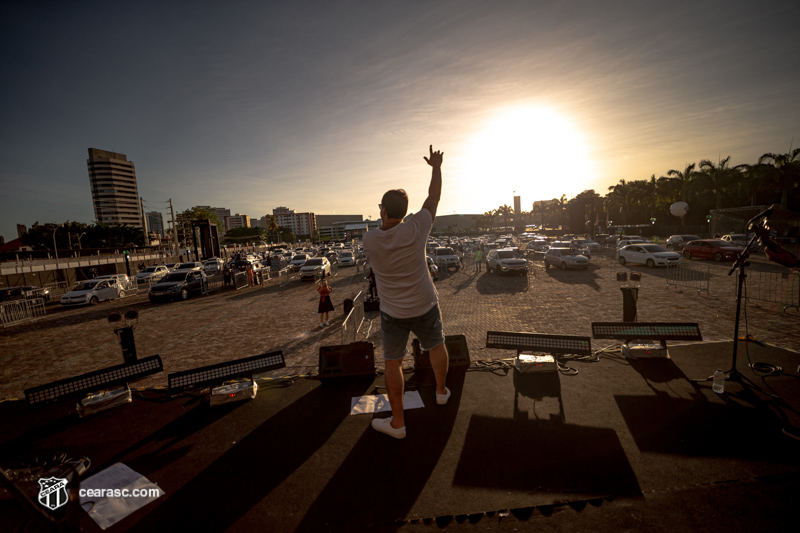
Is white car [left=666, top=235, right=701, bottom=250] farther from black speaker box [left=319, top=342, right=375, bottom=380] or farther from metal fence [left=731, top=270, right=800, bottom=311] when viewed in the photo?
black speaker box [left=319, top=342, right=375, bottom=380]

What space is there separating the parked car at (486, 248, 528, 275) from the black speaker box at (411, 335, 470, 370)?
55.3 feet

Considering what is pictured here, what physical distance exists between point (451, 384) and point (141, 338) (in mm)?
11811

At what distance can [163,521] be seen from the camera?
2.92 m

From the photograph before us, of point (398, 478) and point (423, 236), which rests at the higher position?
point (423, 236)

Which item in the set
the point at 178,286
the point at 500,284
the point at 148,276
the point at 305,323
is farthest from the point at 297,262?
the point at 305,323

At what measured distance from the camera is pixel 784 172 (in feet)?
144

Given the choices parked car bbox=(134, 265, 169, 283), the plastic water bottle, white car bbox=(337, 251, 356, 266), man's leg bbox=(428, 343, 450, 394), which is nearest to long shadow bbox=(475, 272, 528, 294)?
the plastic water bottle

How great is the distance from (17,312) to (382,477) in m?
22.4

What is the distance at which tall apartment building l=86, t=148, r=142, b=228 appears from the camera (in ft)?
522

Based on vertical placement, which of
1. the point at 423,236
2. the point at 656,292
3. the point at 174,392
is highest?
the point at 423,236

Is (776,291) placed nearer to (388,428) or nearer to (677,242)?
(388,428)

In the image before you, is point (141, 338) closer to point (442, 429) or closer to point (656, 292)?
point (442, 429)

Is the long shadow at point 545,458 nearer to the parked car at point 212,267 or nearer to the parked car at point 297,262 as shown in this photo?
the parked car at point 297,262

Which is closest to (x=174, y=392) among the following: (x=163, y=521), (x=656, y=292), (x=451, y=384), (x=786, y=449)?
(x=163, y=521)
